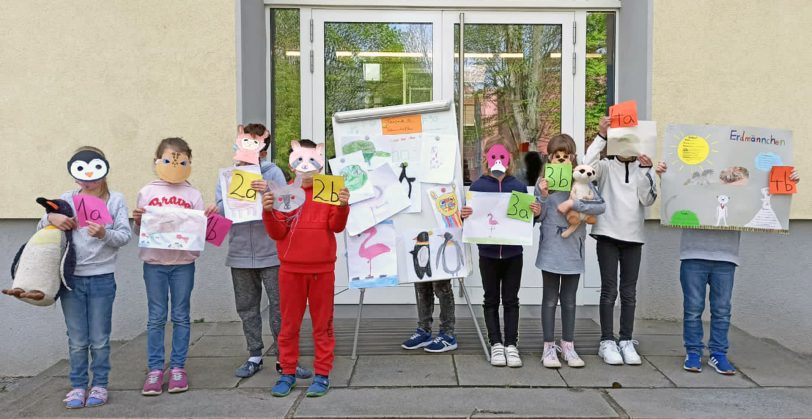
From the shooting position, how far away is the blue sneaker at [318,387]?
4316 mm

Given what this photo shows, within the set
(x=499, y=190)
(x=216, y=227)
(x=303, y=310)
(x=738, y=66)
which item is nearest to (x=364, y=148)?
(x=499, y=190)

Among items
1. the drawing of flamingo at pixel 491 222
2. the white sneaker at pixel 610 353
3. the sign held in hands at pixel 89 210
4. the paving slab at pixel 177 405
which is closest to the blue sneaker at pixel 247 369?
the paving slab at pixel 177 405

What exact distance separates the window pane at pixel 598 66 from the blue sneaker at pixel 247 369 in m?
4.39

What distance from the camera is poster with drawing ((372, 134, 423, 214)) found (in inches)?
200

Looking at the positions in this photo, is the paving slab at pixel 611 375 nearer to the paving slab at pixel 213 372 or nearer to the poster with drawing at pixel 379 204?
the poster with drawing at pixel 379 204

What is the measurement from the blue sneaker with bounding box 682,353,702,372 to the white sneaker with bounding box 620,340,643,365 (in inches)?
13.3

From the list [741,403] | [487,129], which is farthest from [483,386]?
[487,129]

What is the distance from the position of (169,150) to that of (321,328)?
1621mm

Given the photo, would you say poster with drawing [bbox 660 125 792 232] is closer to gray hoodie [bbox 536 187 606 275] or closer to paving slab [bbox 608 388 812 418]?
Result: gray hoodie [bbox 536 187 606 275]

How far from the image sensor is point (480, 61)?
714 centimetres

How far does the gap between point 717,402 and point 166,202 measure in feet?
13.1

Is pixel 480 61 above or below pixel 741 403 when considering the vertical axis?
above

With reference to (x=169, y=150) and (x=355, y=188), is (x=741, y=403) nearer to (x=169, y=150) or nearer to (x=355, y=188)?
(x=355, y=188)

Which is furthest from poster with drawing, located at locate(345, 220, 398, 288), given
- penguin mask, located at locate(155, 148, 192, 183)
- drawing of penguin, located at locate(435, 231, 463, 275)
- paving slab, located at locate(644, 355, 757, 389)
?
paving slab, located at locate(644, 355, 757, 389)
